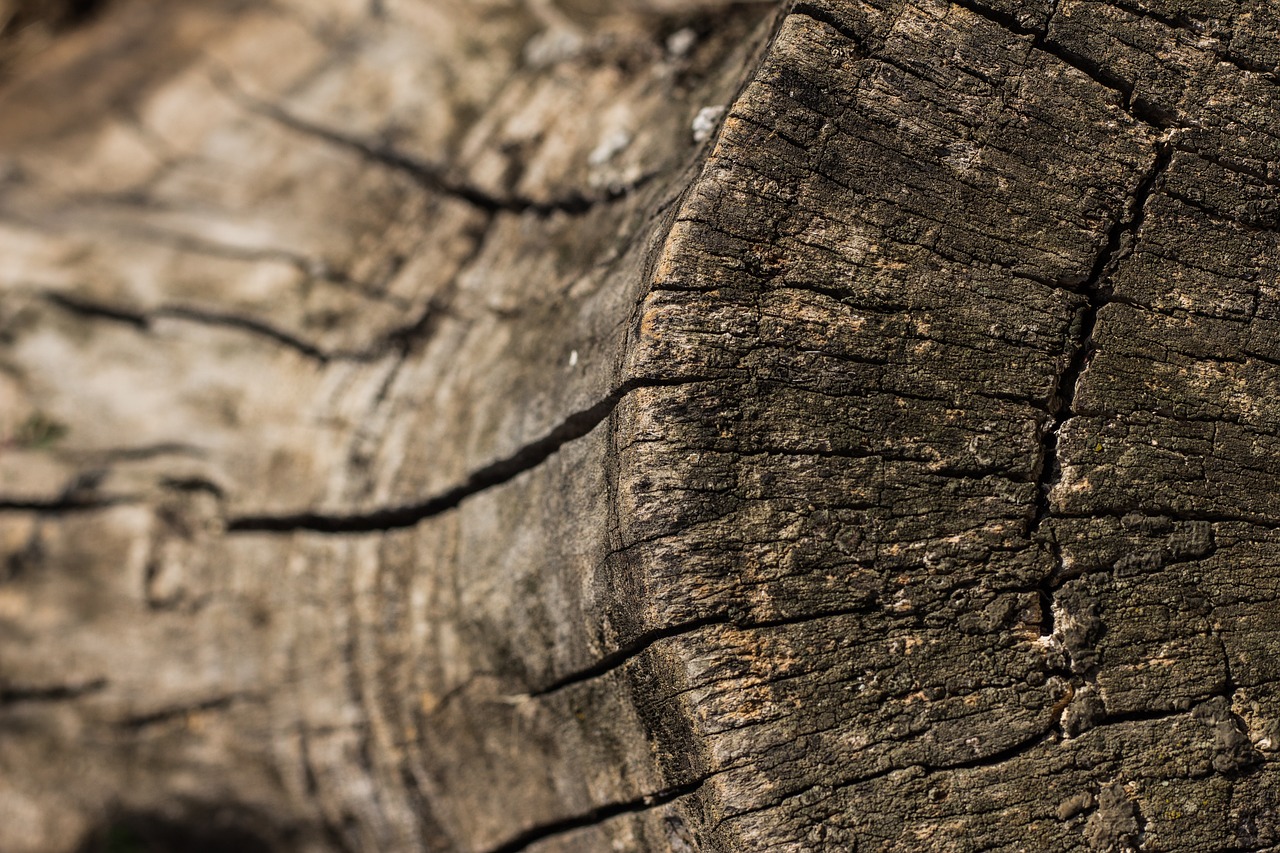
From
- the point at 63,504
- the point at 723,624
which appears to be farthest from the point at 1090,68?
the point at 63,504

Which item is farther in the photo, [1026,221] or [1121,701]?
[1026,221]

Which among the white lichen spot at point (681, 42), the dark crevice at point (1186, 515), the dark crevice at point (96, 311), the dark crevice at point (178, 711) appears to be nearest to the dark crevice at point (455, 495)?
the dark crevice at point (178, 711)

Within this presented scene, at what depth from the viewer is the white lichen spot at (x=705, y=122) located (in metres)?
1.73

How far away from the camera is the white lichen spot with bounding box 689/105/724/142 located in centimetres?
173

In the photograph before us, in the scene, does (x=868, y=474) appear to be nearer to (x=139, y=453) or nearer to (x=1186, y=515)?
(x=1186, y=515)

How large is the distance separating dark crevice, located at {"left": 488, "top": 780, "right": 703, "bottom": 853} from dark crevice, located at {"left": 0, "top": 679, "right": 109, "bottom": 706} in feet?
4.34

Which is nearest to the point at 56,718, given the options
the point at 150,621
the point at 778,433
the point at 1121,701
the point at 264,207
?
the point at 150,621

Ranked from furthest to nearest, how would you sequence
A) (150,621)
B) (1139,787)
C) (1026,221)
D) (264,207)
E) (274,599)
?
(264,207) < (150,621) < (274,599) < (1026,221) < (1139,787)

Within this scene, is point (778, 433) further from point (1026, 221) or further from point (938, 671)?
point (1026, 221)

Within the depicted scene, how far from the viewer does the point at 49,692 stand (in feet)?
8.55

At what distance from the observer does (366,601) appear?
2125 millimetres

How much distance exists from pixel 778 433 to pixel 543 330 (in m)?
0.66

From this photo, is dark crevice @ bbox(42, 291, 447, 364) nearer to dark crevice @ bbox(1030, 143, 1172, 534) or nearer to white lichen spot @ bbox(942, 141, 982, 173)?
white lichen spot @ bbox(942, 141, 982, 173)

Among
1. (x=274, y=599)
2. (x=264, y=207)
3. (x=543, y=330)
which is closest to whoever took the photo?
(x=543, y=330)
